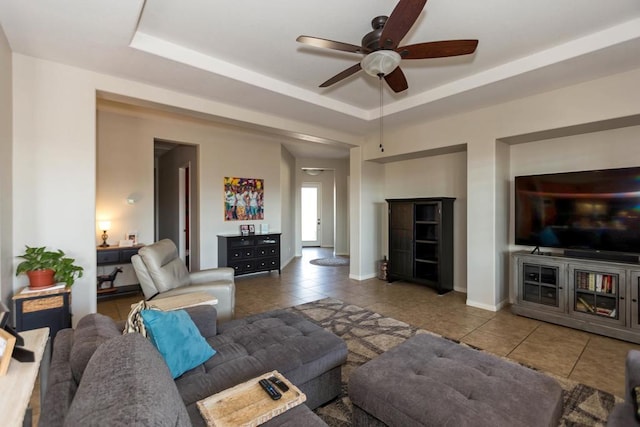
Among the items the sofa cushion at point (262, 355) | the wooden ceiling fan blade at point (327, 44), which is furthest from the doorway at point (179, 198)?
the wooden ceiling fan blade at point (327, 44)

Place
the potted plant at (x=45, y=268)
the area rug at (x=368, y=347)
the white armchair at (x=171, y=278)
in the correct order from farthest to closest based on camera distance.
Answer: the white armchair at (x=171, y=278)
the potted plant at (x=45, y=268)
the area rug at (x=368, y=347)

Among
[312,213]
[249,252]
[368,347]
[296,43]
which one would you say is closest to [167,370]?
[368,347]

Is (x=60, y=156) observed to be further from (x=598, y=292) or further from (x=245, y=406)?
(x=598, y=292)

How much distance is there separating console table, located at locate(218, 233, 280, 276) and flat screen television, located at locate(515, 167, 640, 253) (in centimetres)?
393

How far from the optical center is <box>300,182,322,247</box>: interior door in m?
9.88

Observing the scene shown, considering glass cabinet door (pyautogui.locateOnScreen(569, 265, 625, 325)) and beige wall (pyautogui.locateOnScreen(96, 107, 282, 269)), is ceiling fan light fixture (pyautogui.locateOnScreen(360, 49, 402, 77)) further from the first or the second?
beige wall (pyautogui.locateOnScreen(96, 107, 282, 269))

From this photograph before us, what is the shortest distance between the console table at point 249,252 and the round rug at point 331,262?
5.15ft

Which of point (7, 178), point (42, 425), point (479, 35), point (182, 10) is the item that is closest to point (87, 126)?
point (7, 178)

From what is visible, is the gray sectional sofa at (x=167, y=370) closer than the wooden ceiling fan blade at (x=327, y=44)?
Yes

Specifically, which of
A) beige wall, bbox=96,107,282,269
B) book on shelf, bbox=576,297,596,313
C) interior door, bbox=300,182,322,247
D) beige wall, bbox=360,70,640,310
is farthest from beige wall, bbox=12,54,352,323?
interior door, bbox=300,182,322,247

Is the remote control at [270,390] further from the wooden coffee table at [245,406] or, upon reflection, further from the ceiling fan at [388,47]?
the ceiling fan at [388,47]

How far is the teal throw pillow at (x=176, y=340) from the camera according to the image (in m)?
1.50

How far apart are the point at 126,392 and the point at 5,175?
2.55 metres

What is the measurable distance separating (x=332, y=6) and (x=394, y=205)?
137 inches
